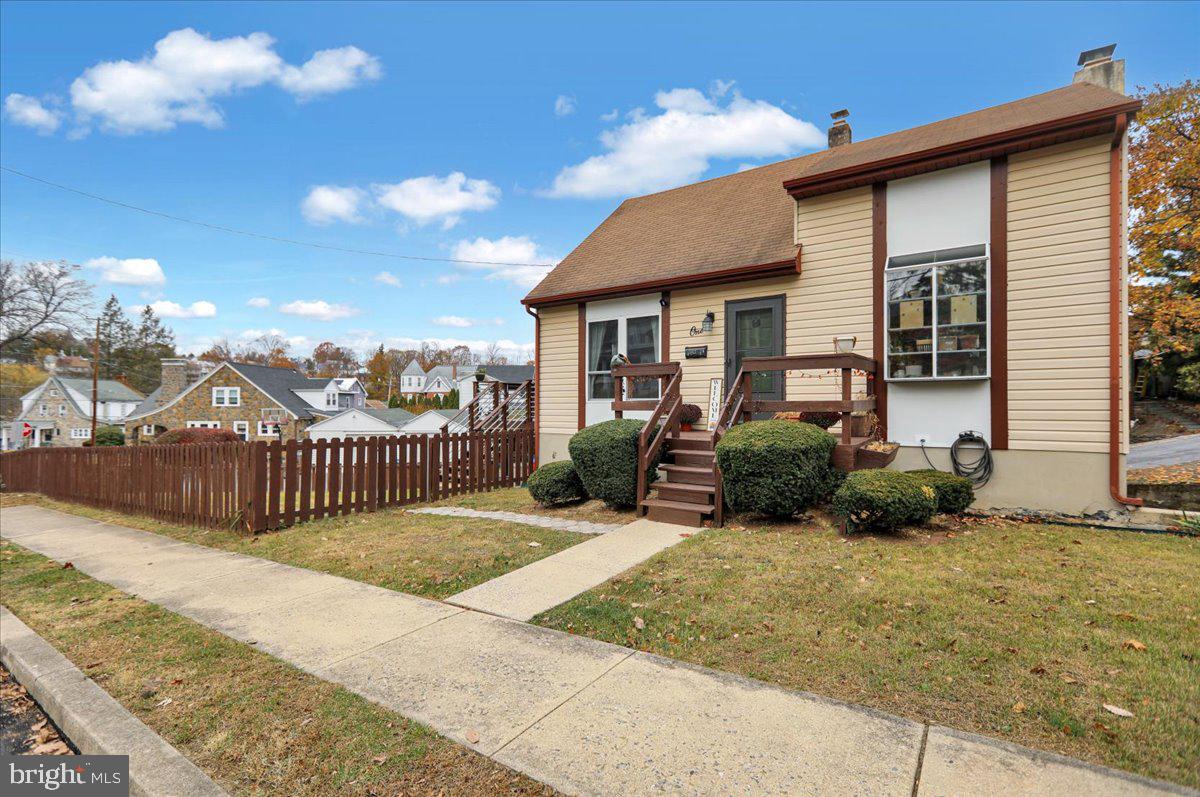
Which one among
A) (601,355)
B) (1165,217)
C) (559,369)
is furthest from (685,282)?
(1165,217)

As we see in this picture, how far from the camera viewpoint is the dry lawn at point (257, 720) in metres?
2.22

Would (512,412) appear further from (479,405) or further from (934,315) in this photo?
(934,315)

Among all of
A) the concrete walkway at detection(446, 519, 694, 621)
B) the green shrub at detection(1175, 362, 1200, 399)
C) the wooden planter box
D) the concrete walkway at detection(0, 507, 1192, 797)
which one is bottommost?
the concrete walkway at detection(446, 519, 694, 621)

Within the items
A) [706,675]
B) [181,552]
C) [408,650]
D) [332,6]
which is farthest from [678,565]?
[332,6]

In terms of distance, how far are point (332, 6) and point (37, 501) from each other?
13.2 m

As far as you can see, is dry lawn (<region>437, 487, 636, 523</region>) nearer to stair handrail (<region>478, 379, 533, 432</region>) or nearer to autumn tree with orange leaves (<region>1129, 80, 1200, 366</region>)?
stair handrail (<region>478, 379, 533, 432</region>)

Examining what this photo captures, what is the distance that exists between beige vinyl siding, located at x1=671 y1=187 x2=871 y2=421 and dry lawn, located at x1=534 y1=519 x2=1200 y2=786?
11.2ft

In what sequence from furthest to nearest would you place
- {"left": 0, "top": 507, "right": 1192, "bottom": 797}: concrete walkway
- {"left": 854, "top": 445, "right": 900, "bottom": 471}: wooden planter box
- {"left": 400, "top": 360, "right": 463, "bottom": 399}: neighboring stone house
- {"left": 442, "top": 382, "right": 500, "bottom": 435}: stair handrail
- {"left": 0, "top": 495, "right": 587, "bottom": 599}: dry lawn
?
{"left": 400, "top": 360, "right": 463, "bottom": 399}: neighboring stone house
{"left": 442, "top": 382, "right": 500, "bottom": 435}: stair handrail
{"left": 854, "top": 445, "right": 900, "bottom": 471}: wooden planter box
{"left": 0, "top": 495, "right": 587, "bottom": 599}: dry lawn
{"left": 0, "top": 507, "right": 1192, "bottom": 797}: concrete walkway

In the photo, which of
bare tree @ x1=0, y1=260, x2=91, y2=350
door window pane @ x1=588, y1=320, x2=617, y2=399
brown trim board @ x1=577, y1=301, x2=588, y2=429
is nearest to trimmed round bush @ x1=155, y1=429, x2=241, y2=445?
bare tree @ x1=0, y1=260, x2=91, y2=350

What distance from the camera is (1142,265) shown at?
541 inches

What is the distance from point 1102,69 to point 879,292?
4.12m

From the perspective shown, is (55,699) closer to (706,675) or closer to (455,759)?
(455,759)

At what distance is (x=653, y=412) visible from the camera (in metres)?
7.98

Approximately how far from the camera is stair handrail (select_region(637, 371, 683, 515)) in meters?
7.23
